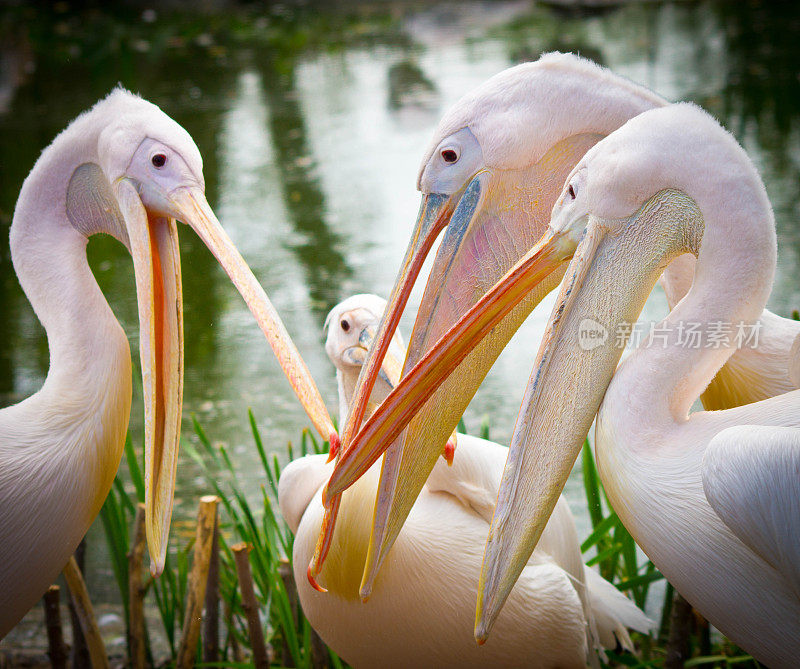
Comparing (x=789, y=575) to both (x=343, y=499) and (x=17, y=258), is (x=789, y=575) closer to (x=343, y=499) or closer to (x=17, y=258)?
(x=343, y=499)

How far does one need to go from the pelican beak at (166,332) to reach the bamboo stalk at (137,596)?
1.25 ft

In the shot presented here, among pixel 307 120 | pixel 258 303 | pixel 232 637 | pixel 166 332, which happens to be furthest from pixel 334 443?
pixel 307 120

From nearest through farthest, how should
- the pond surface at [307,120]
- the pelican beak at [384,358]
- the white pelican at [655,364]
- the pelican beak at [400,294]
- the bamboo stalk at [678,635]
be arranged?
the white pelican at [655,364], the pelican beak at [400,294], the pelican beak at [384,358], the bamboo stalk at [678,635], the pond surface at [307,120]

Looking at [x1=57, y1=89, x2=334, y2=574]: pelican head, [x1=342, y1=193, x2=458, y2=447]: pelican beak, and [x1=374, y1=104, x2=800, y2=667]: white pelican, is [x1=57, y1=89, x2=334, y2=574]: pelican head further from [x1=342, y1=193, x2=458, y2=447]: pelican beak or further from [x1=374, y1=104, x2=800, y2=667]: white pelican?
[x1=374, y1=104, x2=800, y2=667]: white pelican

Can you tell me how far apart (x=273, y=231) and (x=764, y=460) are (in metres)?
4.11

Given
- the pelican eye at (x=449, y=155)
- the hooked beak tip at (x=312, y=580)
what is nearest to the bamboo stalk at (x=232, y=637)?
the hooked beak tip at (x=312, y=580)

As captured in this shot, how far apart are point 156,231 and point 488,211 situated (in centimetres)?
67

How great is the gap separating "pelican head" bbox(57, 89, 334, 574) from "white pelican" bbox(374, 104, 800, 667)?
489 mm

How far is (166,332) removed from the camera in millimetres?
1882

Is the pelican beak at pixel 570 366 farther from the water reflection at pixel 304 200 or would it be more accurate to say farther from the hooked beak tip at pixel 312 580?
the water reflection at pixel 304 200

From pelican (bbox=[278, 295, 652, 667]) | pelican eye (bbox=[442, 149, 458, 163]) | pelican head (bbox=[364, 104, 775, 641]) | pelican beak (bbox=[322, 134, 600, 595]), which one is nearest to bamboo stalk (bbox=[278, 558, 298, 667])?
pelican (bbox=[278, 295, 652, 667])

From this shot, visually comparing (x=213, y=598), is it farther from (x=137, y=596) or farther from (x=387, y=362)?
(x=387, y=362)

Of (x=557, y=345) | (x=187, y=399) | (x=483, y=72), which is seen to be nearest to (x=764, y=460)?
(x=557, y=345)

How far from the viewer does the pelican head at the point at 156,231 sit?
180 cm
